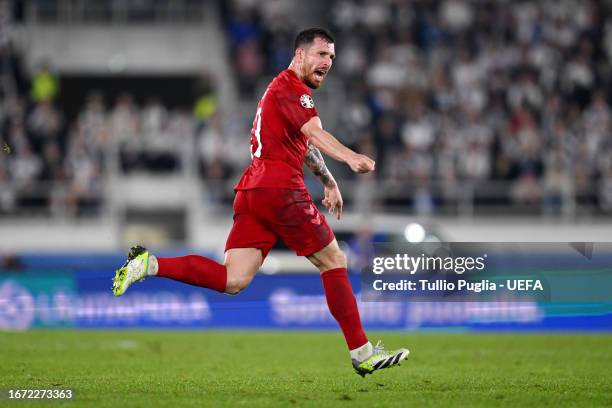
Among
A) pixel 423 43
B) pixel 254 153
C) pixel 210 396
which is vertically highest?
pixel 423 43

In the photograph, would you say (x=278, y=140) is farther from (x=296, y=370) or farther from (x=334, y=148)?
(x=296, y=370)

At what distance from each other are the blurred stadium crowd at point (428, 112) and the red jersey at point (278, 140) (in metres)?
14.4

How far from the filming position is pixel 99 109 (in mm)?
25156

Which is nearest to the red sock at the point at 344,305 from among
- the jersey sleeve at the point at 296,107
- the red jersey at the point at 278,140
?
the red jersey at the point at 278,140

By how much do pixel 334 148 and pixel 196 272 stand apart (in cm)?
154

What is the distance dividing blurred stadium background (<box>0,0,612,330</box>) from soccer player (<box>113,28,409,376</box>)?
377 inches

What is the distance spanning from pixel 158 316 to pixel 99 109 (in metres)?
7.28

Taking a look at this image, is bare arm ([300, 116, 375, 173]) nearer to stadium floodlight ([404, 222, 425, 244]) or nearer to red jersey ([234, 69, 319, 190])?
red jersey ([234, 69, 319, 190])

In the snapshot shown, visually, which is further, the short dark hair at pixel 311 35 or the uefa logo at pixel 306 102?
the short dark hair at pixel 311 35

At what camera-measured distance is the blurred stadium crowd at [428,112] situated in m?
24.4

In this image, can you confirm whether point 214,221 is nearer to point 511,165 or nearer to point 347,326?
point 511,165

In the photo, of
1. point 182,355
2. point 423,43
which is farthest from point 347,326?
point 423,43

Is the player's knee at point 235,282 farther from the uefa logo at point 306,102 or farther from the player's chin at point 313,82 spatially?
the player's chin at point 313,82

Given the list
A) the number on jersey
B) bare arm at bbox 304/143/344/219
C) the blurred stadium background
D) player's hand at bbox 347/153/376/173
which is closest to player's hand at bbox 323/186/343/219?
bare arm at bbox 304/143/344/219
